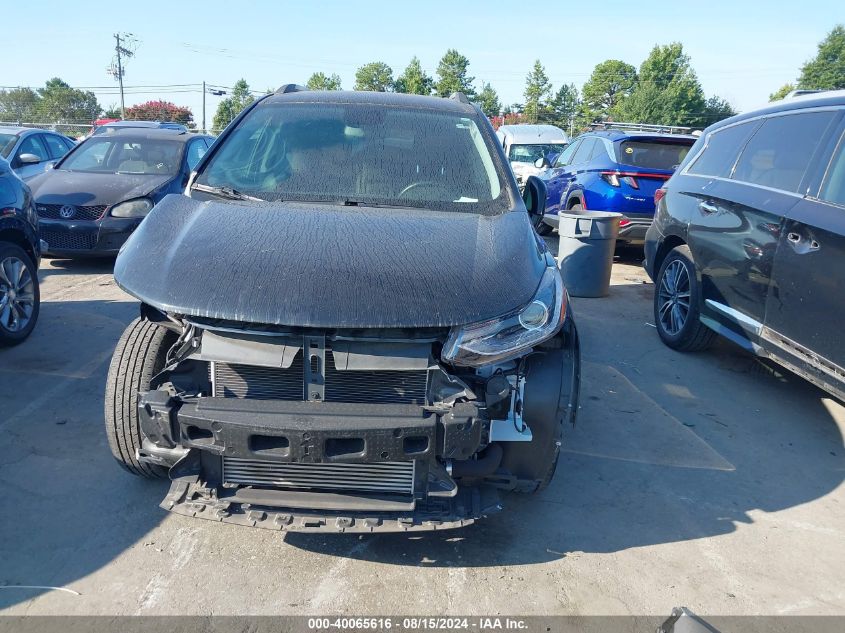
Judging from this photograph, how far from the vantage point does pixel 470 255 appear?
8.63 feet

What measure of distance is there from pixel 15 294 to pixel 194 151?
4.47 meters

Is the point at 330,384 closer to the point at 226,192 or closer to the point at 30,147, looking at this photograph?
the point at 226,192

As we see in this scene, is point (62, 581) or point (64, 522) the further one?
point (64, 522)

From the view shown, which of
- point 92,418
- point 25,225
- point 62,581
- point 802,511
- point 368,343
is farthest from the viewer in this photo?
point 25,225

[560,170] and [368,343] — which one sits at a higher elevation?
[560,170]

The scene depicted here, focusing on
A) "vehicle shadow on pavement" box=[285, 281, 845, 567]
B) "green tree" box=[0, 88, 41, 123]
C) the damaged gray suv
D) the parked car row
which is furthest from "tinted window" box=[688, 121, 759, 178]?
"green tree" box=[0, 88, 41, 123]

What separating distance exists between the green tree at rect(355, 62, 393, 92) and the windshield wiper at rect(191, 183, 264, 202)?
269ft

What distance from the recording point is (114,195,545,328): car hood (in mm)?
2260

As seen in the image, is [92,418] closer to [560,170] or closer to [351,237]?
[351,237]

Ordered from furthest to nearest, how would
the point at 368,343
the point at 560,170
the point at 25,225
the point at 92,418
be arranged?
the point at 560,170
the point at 25,225
the point at 92,418
the point at 368,343

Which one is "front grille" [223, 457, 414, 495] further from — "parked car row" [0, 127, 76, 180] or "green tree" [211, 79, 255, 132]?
"green tree" [211, 79, 255, 132]

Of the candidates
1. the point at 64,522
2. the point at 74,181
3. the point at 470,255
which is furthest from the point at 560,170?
the point at 64,522

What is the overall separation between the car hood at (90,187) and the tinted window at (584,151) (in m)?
5.70

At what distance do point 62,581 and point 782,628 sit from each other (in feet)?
9.27
